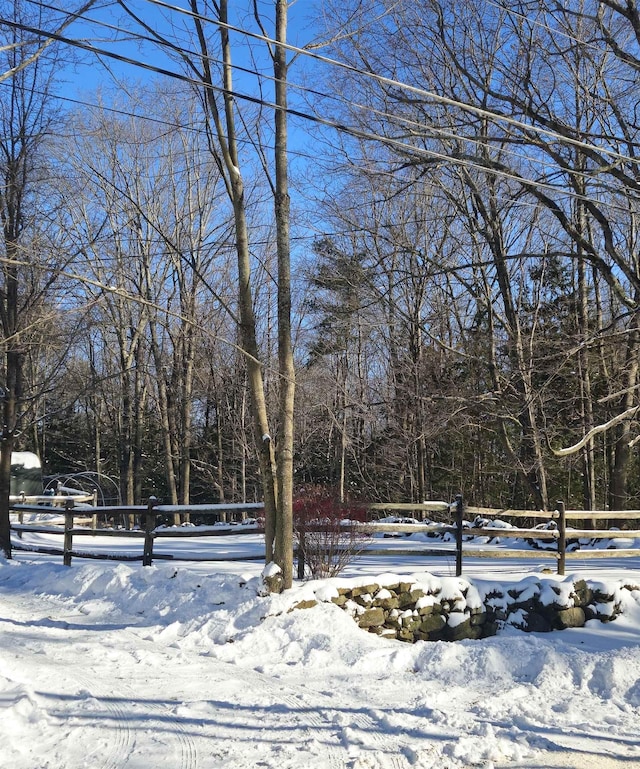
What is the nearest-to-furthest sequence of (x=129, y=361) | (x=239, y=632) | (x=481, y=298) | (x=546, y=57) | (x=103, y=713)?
(x=103, y=713) → (x=239, y=632) → (x=546, y=57) → (x=481, y=298) → (x=129, y=361)

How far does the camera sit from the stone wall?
28.0 feet

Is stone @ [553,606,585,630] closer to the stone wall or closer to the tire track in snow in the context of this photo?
the stone wall

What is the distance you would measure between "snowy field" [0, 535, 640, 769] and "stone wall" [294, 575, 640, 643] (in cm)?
22

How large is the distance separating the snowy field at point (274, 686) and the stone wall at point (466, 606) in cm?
22

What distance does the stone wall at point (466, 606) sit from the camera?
8.55 metres

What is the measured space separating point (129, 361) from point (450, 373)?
1224cm

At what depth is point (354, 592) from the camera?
852cm

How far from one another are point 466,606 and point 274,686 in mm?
3614

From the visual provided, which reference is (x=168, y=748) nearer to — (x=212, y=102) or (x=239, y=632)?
(x=239, y=632)

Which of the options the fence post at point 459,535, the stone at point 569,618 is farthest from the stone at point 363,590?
the stone at point 569,618

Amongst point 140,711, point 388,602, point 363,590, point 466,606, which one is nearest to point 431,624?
point 466,606

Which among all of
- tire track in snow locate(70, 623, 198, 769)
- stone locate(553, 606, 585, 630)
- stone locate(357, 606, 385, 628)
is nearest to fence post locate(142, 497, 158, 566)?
tire track in snow locate(70, 623, 198, 769)

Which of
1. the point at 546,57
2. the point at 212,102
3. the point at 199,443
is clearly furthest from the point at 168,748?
the point at 199,443

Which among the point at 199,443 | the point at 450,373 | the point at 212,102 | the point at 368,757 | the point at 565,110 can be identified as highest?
the point at 565,110
